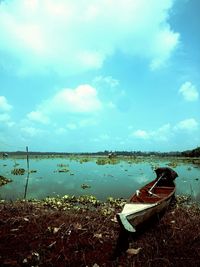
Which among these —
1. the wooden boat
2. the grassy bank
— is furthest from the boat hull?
the grassy bank

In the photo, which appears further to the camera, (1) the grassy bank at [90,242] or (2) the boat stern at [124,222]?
(2) the boat stern at [124,222]

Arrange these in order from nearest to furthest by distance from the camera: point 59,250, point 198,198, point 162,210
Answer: point 59,250 → point 162,210 → point 198,198

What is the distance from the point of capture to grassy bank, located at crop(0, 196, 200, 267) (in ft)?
21.1

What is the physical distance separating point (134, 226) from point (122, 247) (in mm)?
711

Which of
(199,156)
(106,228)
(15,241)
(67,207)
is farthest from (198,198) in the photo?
(199,156)

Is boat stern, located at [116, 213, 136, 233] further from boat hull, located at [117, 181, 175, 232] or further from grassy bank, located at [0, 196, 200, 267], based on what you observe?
grassy bank, located at [0, 196, 200, 267]

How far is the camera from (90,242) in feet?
23.5

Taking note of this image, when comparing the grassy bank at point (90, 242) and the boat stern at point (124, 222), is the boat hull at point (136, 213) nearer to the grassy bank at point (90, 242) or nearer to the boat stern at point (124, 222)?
the boat stern at point (124, 222)

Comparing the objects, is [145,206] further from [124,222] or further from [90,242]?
[90,242]

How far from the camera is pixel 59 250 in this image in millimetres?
6852

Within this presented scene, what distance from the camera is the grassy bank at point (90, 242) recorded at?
643 centimetres

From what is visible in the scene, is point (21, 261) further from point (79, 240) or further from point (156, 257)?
point (156, 257)

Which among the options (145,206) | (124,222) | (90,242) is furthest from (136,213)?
(90,242)

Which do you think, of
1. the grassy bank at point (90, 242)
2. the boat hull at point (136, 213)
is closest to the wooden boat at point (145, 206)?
the boat hull at point (136, 213)
